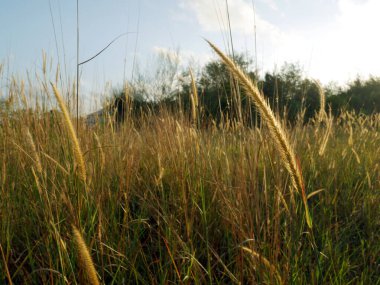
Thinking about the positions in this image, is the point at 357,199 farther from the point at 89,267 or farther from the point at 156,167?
the point at 89,267

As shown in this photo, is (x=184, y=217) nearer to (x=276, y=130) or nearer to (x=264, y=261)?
(x=264, y=261)

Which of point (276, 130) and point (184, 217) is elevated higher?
point (276, 130)

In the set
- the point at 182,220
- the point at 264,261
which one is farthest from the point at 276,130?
the point at 182,220

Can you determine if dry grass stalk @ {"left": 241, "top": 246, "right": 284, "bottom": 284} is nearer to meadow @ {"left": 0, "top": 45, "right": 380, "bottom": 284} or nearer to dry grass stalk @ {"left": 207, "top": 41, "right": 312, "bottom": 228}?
meadow @ {"left": 0, "top": 45, "right": 380, "bottom": 284}

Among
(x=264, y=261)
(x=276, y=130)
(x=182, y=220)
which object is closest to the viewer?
(x=276, y=130)

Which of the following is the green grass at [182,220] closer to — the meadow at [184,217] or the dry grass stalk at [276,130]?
the meadow at [184,217]

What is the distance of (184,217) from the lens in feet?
6.16

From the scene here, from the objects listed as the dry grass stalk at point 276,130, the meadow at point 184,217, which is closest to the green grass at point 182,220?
the meadow at point 184,217

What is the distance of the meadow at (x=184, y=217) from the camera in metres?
A: 1.32

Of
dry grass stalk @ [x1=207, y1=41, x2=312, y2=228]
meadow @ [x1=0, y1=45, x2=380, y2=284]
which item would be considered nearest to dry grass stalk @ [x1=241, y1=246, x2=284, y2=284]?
meadow @ [x1=0, y1=45, x2=380, y2=284]

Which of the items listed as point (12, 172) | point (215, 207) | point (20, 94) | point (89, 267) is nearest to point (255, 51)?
point (215, 207)

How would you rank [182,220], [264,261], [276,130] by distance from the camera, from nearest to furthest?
1. [276,130]
2. [264,261]
3. [182,220]

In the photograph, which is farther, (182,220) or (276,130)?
(182,220)

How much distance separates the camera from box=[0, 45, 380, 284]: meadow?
132cm
